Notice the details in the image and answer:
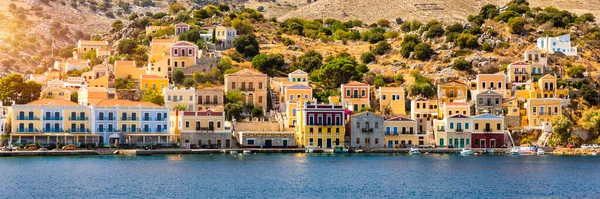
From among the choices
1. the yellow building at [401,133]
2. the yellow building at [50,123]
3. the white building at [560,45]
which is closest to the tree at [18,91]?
the yellow building at [50,123]

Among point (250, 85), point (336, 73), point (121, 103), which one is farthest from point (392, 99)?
point (121, 103)

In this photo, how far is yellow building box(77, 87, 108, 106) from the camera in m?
95.8

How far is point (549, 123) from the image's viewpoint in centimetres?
9575

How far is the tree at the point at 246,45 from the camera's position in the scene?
118m

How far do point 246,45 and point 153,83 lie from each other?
57.4ft

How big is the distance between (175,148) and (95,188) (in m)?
27.0

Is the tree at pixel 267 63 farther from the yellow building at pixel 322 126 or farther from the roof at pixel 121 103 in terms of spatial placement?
the roof at pixel 121 103

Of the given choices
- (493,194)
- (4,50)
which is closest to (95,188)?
(493,194)

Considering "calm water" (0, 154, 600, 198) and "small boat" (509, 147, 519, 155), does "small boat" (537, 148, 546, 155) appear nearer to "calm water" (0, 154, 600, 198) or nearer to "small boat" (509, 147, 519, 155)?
"small boat" (509, 147, 519, 155)

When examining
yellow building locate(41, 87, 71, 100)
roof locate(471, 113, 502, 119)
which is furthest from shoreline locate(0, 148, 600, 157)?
yellow building locate(41, 87, 71, 100)

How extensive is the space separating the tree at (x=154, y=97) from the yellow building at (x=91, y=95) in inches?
133

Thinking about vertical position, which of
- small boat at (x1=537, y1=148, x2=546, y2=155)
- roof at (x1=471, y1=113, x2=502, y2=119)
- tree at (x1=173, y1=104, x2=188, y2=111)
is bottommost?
small boat at (x1=537, y1=148, x2=546, y2=155)

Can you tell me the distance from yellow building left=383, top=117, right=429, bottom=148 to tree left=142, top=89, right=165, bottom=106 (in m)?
18.2

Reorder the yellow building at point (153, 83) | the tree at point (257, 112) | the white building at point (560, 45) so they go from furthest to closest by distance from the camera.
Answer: the white building at point (560, 45), the yellow building at point (153, 83), the tree at point (257, 112)
